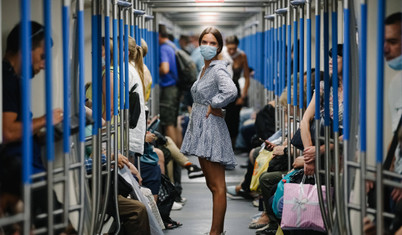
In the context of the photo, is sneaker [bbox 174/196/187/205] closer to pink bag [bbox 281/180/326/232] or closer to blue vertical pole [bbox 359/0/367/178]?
pink bag [bbox 281/180/326/232]

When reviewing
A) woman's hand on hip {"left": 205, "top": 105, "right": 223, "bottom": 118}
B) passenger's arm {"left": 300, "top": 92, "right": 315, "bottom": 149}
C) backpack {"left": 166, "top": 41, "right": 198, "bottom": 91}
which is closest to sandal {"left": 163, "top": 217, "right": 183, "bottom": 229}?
woman's hand on hip {"left": 205, "top": 105, "right": 223, "bottom": 118}

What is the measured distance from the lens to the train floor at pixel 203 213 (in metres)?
A: 6.41

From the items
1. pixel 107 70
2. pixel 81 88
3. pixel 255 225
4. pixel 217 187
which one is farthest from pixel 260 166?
pixel 81 88

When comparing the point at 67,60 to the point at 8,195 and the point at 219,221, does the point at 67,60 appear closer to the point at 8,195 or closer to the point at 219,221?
the point at 8,195

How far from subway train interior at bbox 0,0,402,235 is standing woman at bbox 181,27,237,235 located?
0.04 ft

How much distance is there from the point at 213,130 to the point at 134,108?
66 centimetres

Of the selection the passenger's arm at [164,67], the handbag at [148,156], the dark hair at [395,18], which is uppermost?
the dark hair at [395,18]

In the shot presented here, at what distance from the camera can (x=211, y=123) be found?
569 centimetres

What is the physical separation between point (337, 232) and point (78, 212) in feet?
4.77

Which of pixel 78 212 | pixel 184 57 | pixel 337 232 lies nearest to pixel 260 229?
pixel 337 232

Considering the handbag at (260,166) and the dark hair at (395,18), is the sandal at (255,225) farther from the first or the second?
the dark hair at (395,18)

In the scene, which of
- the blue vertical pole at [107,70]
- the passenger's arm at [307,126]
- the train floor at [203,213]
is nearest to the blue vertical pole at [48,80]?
the blue vertical pole at [107,70]

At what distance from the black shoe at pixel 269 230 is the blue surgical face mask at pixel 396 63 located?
2.90m

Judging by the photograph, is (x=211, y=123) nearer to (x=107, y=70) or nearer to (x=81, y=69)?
(x=107, y=70)
